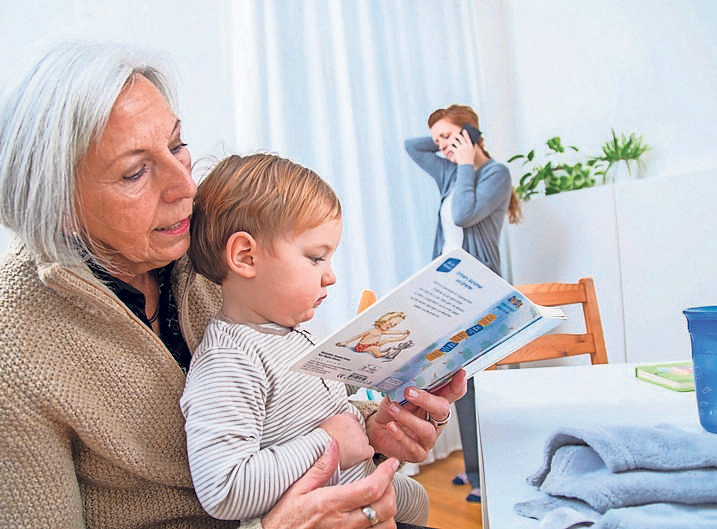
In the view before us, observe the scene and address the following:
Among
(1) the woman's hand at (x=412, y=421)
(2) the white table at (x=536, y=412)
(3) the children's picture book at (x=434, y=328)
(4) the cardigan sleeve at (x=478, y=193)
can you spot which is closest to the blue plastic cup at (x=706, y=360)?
(2) the white table at (x=536, y=412)

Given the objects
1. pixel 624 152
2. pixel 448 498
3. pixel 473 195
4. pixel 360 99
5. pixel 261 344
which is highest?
pixel 360 99

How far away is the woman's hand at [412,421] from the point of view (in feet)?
3.00

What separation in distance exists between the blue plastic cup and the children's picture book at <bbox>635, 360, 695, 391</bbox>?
9.1 inches

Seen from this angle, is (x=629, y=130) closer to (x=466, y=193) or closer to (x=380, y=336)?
(x=466, y=193)

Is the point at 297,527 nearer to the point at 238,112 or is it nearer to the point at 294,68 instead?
the point at 238,112

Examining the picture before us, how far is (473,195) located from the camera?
2744 mm

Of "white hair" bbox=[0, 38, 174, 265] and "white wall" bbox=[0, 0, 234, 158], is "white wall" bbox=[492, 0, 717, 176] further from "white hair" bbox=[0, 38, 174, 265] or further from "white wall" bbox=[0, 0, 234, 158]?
"white hair" bbox=[0, 38, 174, 265]

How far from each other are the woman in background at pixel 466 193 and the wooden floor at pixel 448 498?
8cm

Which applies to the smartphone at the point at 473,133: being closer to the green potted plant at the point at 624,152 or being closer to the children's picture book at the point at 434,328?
the green potted plant at the point at 624,152

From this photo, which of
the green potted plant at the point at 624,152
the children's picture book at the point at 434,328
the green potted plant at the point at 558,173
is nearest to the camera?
the children's picture book at the point at 434,328

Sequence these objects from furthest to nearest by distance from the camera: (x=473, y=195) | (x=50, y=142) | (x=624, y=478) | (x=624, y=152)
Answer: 1. (x=624, y=152)
2. (x=473, y=195)
3. (x=50, y=142)
4. (x=624, y=478)

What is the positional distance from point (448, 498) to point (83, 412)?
2001mm

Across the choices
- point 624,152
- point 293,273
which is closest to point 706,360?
point 293,273

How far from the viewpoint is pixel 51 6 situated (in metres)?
1.96
